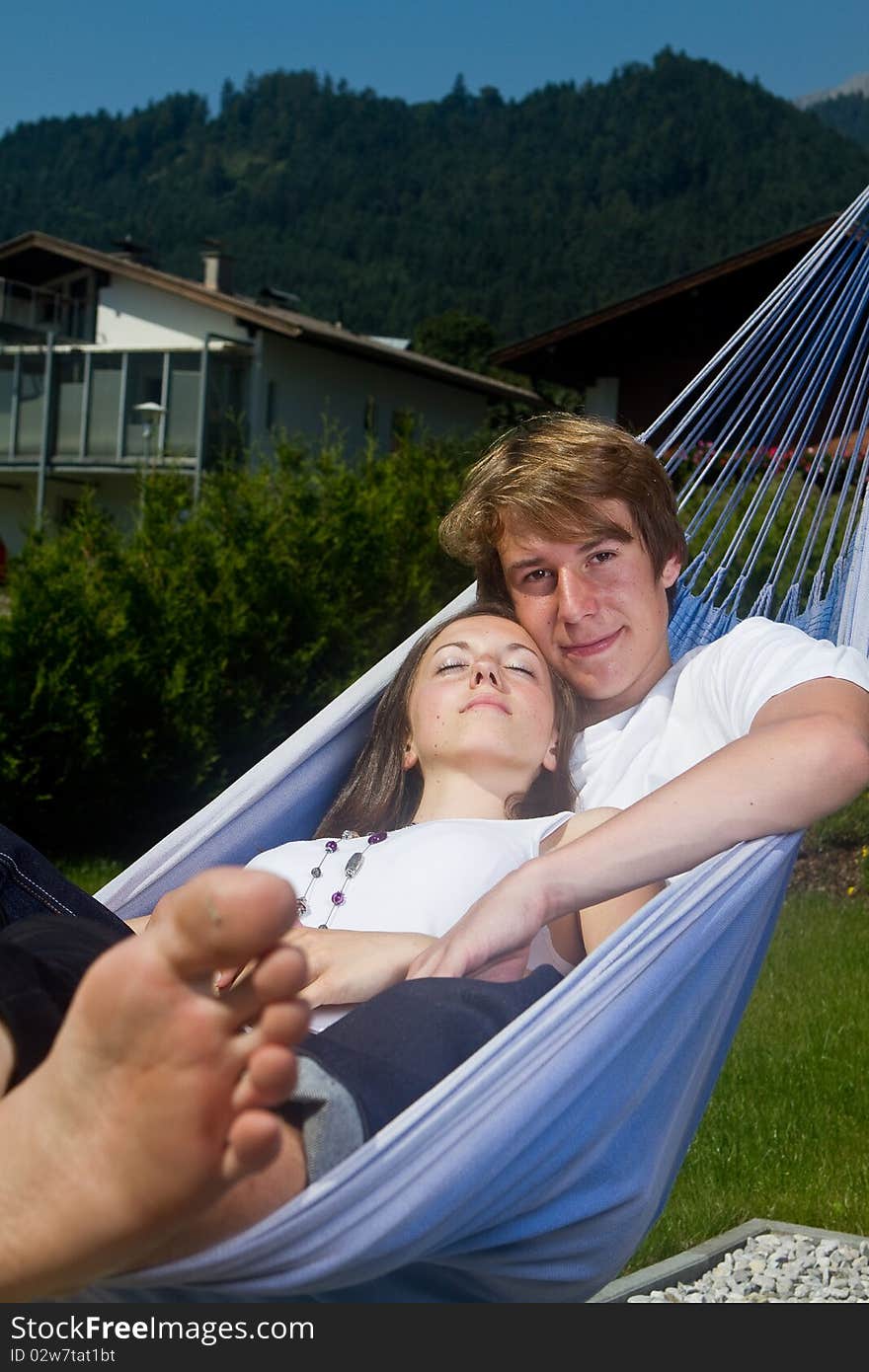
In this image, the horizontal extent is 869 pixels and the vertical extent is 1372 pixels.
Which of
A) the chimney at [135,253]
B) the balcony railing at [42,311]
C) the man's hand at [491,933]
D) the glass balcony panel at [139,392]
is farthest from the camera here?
the chimney at [135,253]

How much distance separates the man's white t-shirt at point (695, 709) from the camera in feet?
5.53

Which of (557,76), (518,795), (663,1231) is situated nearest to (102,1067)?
(518,795)

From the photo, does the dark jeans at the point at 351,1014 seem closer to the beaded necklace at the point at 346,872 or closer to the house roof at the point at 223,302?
the beaded necklace at the point at 346,872

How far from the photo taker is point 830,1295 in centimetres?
231

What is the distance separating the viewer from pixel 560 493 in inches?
76.5

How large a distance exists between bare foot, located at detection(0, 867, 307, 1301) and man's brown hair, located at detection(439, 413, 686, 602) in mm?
1120

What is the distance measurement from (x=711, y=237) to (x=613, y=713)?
197ft

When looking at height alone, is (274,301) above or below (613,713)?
above

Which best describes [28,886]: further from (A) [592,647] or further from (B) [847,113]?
(B) [847,113]

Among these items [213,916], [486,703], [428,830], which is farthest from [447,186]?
[213,916]

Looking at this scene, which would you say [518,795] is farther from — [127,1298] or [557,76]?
[557,76]

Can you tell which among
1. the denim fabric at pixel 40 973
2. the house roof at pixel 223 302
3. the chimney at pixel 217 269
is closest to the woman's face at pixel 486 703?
the denim fabric at pixel 40 973

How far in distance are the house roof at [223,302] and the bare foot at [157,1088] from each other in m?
19.8

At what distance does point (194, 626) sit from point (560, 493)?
12.8 feet
